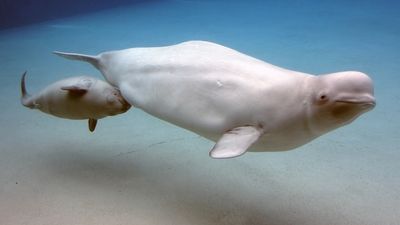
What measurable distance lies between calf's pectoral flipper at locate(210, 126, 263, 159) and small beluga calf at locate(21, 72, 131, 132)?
1198 millimetres

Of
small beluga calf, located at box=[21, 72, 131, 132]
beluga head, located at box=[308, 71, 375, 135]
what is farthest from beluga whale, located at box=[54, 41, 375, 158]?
small beluga calf, located at box=[21, 72, 131, 132]

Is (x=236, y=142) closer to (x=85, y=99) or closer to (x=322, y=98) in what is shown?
(x=322, y=98)

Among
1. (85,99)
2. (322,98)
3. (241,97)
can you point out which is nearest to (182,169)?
(85,99)

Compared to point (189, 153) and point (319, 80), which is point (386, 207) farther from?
point (189, 153)

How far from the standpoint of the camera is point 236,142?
2.45m

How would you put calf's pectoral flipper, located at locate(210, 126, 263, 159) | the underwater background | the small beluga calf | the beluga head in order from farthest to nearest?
the small beluga calf < the underwater background < calf's pectoral flipper, located at locate(210, 126, 263, 159) < the beluga head

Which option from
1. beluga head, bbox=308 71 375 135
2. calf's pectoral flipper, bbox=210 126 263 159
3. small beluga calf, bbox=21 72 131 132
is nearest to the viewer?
beluga head, bbox=308 71 375 135

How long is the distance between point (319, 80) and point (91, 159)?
2483 mm

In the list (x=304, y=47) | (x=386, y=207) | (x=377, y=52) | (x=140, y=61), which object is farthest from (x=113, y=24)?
(x=386, y=207)

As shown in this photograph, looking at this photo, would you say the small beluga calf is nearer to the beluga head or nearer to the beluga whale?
the beluga whale

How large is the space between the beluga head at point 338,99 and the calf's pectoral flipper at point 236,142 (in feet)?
Answer: 1.05

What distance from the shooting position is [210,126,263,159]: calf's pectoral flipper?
2.37 meters

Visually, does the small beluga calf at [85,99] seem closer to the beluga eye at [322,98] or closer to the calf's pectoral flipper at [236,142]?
the calf's pectoral flipper at [236,142]

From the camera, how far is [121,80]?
335cm
